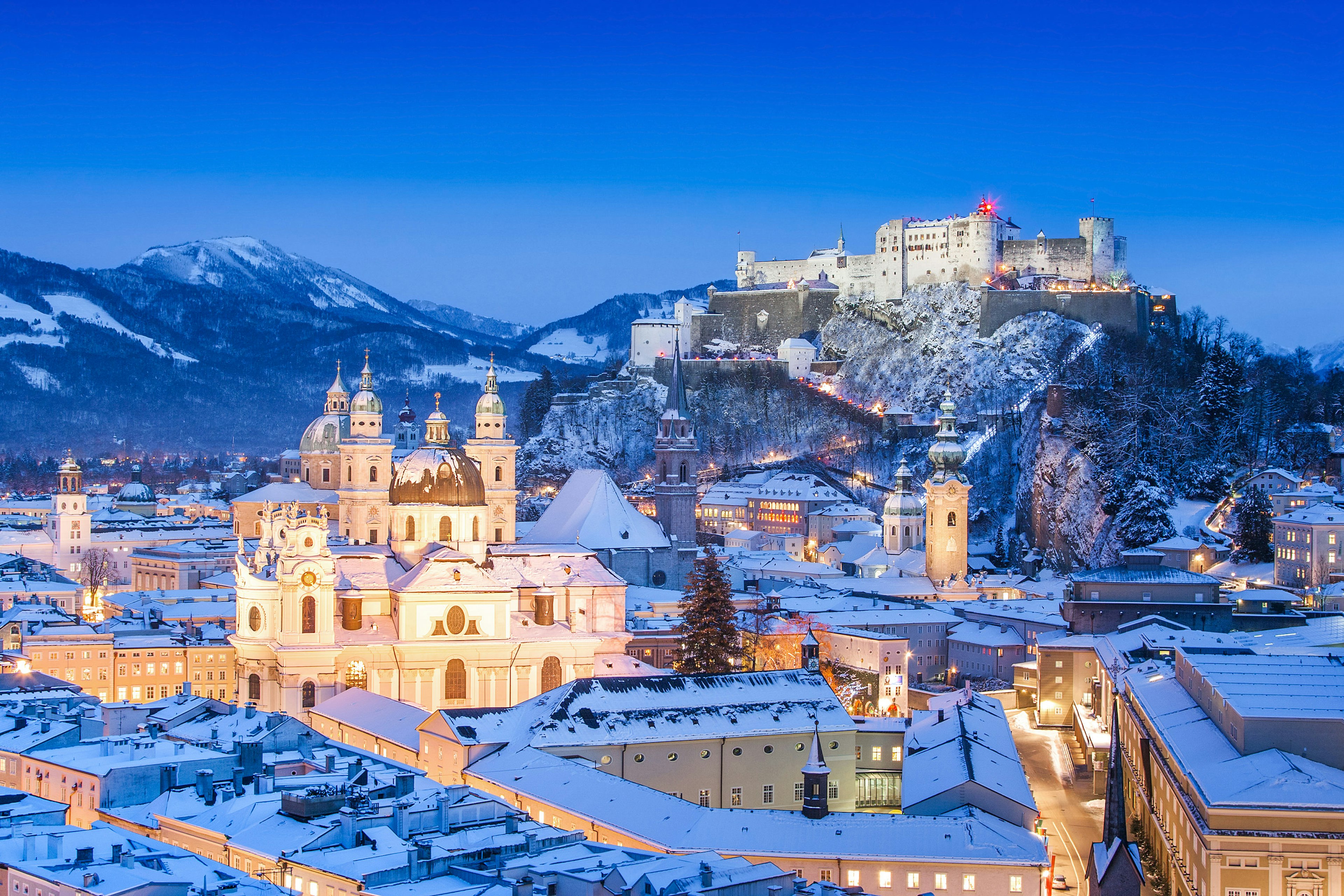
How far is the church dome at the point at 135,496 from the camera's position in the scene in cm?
13388

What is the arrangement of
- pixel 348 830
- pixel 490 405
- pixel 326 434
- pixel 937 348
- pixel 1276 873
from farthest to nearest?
pixel 937 348, pixel 326 434, pixel 490 405, pixel 1276 873, pixel 348 830

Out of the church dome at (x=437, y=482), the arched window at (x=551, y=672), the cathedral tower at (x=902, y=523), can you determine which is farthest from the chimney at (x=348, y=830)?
the cathedral tower at (x=902, y=523)

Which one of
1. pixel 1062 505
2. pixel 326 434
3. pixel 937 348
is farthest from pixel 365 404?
pixel 937 348

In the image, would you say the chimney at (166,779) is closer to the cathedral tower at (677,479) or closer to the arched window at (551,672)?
the arched window at (551,672)

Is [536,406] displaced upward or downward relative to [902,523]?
upward

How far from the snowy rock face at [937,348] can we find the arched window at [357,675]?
58.7m

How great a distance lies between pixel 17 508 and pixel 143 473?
162ft

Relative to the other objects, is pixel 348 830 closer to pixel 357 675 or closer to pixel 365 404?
pixel 357 675

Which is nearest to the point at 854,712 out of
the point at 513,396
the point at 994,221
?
the point at 994,221

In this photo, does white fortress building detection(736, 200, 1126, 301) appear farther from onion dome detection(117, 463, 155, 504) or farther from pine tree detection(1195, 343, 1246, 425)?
onion dome detection(117, 463, 155, 504)

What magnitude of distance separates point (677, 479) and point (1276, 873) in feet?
178

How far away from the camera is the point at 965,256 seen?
110 m

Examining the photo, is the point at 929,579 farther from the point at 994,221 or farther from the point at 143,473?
the point at 143,473

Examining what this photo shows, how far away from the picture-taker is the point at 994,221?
109625 millimetres
